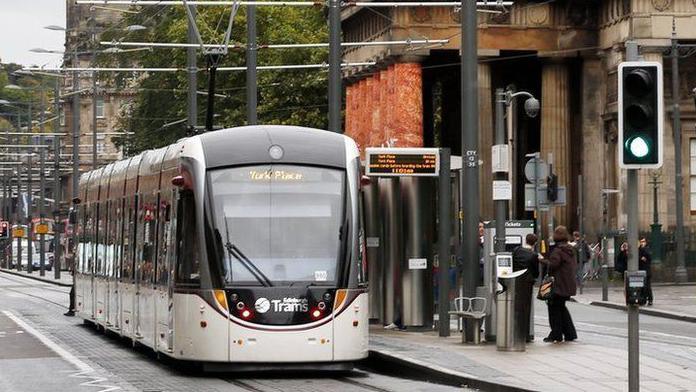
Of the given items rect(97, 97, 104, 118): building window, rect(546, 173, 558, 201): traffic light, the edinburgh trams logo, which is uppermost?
rect(97, 97, 104, 118): building window

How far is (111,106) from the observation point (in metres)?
149

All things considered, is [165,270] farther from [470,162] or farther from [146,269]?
[470,162]

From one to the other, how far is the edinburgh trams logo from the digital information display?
248 inches

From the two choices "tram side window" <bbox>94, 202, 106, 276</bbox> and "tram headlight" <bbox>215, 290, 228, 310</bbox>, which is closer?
"tram headlight" <bbox>215, 290, 228, 310</bbox>

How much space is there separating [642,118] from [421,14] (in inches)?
1868

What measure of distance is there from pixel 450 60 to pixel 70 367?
46.1 meters

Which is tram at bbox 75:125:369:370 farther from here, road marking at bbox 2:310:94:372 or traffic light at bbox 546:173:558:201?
traffic light at bbox 546:173:558:201

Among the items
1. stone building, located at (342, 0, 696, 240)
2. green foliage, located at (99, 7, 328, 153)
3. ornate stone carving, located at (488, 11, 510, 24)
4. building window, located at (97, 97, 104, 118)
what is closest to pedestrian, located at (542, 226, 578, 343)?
stone building, located at (342, 0, 696, 240)

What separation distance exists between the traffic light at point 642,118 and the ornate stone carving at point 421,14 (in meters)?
47.1

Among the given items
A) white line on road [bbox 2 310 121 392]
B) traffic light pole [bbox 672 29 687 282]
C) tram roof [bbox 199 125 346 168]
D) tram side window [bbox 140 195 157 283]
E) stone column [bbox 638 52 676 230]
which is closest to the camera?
white line on road [bbox 2 310 121 392]

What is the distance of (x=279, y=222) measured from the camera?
23.0 m

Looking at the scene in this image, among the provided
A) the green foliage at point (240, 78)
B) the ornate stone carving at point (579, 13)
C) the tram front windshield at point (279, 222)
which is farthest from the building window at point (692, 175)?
the tram front windshield at point (279, 222)

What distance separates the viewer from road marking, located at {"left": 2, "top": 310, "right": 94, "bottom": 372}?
2492 centimetres

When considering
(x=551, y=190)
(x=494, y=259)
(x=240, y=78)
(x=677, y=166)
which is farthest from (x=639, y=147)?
(x=240, y=78)
